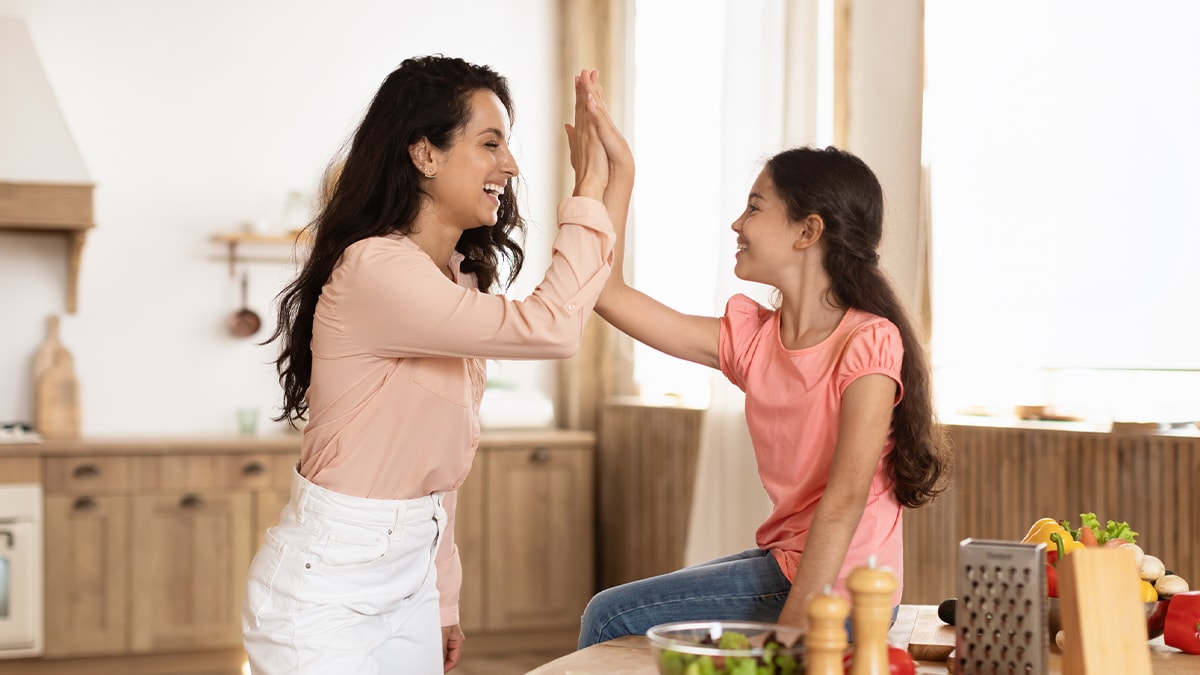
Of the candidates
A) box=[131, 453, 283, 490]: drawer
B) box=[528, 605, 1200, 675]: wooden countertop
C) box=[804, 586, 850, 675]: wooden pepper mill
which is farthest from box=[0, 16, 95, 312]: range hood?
box=[804, 586, 850, 675]: wooden pepper mill

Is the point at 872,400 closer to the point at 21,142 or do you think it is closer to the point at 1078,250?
the point at 1078,250

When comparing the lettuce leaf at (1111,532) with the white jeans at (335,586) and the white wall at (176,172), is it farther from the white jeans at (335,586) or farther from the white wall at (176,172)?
the white wall at (176,172)

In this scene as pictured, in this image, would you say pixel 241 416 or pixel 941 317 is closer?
pixel 941 317

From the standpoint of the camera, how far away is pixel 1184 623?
1.57m

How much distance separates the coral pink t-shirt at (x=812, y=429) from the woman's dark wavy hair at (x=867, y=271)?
0.09 feet

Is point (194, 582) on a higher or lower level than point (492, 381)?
lower

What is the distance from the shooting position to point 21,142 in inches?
167

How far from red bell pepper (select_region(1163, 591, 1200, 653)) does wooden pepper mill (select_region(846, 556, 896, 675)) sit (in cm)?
67

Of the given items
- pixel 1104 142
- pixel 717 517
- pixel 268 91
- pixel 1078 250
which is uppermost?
pixel 268 91

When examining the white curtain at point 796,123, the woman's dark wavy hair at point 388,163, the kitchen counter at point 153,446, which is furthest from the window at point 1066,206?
the kitchen counter at point 153,446

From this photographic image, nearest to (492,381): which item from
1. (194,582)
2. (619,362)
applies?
(619,362)

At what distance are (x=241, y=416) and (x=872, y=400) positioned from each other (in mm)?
3446

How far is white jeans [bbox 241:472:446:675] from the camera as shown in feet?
5.39

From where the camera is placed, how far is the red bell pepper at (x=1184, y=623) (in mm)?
1562
